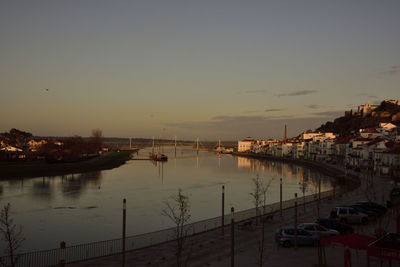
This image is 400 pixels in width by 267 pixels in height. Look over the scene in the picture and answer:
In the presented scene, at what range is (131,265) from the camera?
14016 millimetres

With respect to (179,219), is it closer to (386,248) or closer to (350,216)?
(386,248)

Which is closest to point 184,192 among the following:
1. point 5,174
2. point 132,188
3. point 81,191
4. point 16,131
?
point 132,188

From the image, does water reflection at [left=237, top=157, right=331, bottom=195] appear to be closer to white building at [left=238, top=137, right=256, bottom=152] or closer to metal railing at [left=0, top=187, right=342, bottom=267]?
metal railing at [left=0, top=187, right=342, bottom=267]

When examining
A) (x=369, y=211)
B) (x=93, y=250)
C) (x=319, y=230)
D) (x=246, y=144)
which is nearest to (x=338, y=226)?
(x=319, y=230)

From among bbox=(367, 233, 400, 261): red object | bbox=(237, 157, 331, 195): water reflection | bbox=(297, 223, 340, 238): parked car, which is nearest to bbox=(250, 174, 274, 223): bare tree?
bbox=(237, 157, 331, 195): water reflection

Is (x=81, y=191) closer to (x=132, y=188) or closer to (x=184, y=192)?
(x=132, y=188)

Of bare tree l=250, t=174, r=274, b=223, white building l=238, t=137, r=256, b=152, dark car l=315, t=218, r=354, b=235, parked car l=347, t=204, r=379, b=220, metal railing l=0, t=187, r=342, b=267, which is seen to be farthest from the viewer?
white building l=238, t=137, r=256, b=152

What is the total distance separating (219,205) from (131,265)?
1831 centimetres

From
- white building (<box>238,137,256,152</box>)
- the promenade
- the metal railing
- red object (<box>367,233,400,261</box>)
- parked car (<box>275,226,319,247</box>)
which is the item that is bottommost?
the metal railing

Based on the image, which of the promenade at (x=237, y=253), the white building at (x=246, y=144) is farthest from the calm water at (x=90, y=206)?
the white building at (x=246, y=144)

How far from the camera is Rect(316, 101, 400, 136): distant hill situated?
430 feet

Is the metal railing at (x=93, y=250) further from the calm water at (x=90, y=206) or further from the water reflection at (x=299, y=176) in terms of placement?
the water reflection at (x=299, y=176)

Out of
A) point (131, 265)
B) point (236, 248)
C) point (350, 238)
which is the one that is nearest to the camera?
point (350, 238)

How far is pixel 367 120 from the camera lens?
13550 cm
